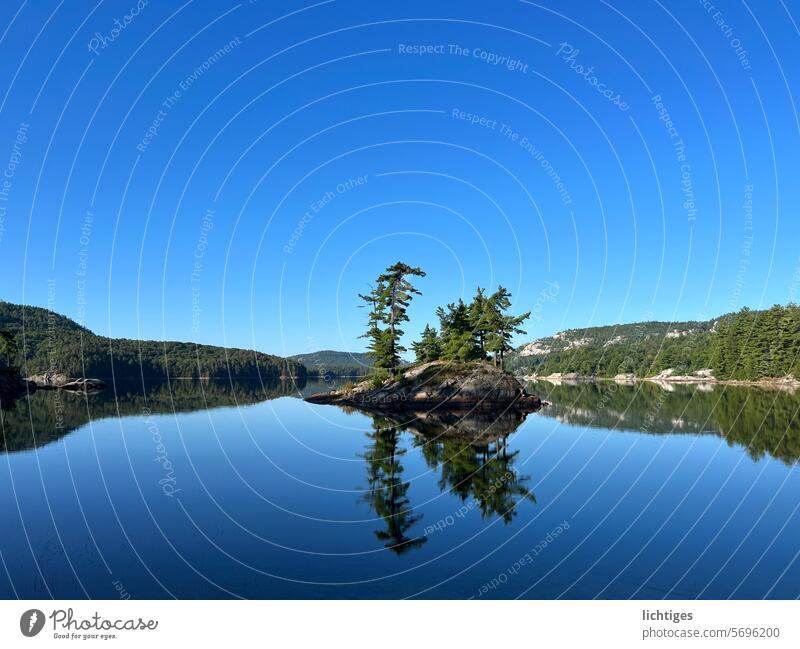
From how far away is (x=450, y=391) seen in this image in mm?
85125

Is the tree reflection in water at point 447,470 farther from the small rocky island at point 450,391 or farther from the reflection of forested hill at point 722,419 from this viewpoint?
the small rocky island at point 450,391

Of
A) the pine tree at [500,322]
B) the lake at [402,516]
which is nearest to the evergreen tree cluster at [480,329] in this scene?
the pine tree at [500,322]

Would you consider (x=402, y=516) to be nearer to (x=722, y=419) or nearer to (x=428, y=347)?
(x=722, y=419)

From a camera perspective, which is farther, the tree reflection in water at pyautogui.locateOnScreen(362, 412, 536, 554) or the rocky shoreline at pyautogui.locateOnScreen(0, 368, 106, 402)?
the rocky shoreline at pyautogui.locateOnScreen(0, 368, 106, 402)

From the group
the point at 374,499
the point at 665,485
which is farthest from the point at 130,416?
the point at 665,485

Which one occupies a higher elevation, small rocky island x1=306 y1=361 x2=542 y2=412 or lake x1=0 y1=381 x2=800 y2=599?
small rocky island x1=306 y1=361 x2=542 y2=412

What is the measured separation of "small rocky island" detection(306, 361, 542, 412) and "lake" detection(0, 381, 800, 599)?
33.5m
